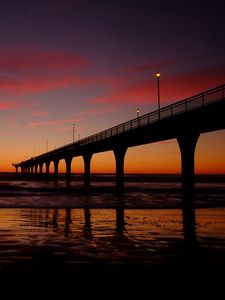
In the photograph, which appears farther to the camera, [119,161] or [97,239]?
[119,161]

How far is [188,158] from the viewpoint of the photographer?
3744cm

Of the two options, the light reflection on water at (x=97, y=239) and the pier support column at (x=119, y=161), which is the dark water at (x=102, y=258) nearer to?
the light reflection on water at (x=97, y=239)

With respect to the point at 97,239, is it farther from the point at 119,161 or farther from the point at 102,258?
the point at 119,161

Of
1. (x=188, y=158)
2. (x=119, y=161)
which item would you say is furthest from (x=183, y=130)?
(x=119, y=161)

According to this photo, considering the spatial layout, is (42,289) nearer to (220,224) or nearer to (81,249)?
(81,249)

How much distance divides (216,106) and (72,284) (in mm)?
25568

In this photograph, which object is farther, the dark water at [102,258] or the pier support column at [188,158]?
the pier support column at [188,158]

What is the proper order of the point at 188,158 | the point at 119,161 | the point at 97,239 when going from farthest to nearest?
the point at 119,161 → the point at 188,158 → the point at 97,239

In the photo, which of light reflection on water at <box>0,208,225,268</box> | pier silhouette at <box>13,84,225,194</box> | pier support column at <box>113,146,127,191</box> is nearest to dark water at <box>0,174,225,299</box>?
light reflection on water at <box>0,208,225,268</box>

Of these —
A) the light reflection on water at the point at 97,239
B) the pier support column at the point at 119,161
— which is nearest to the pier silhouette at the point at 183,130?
the pier support column at the point at 119,161

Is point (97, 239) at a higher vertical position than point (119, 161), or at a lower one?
lower

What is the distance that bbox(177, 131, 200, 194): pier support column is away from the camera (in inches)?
1469

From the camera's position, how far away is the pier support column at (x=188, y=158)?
37.3 m

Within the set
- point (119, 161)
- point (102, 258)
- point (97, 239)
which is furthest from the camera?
point (119, 161)
